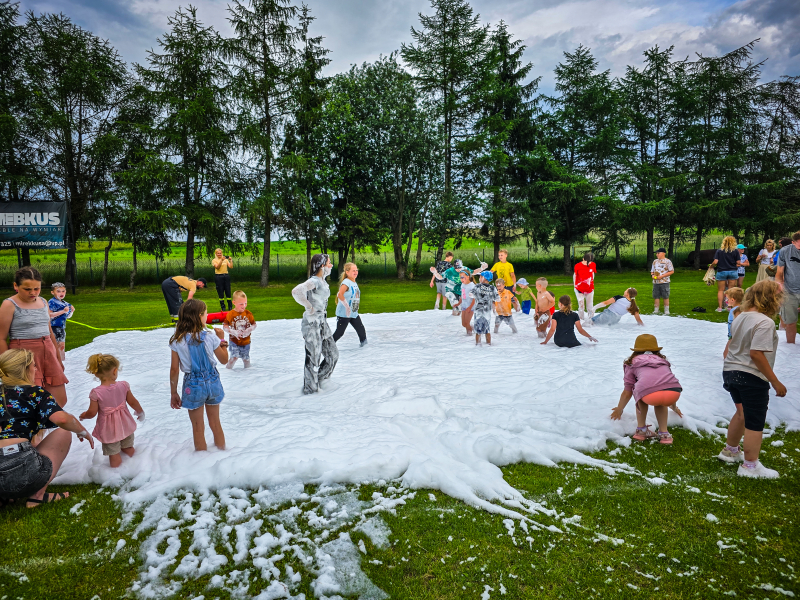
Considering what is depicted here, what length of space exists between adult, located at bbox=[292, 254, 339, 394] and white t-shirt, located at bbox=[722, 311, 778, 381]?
462 cm

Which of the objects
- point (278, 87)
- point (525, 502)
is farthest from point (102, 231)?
point (525, 502)

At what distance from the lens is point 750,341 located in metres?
3.96

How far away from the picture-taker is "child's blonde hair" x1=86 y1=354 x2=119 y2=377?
158 inches

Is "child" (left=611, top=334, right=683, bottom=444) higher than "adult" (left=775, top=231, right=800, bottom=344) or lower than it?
lower

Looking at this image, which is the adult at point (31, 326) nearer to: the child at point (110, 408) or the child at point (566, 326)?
the child at point (110, 408)

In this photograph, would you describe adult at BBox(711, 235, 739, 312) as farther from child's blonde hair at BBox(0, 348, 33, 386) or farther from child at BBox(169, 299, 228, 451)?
child's blonde hair at BBox(0, 348, 33, 386)

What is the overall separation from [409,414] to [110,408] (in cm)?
321

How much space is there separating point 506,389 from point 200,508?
14.0 ft

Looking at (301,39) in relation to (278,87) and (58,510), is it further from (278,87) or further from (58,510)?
(58,510)

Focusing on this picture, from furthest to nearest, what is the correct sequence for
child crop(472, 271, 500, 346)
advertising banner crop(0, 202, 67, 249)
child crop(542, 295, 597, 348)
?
1. advertising banner crop(0, 202, 67, 249)
2. child crop(472, 271, 500, 346)
3. child crop(542, 295, 597, 348)

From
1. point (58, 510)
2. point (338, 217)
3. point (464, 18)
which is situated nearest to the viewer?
point (58, 510)

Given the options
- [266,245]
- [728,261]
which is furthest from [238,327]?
[266,245]

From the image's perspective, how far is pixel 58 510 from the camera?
3.62m

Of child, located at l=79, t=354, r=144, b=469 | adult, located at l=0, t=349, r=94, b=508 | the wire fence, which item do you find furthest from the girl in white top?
the wire fence
